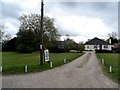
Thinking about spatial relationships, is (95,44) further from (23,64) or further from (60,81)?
(60,81)

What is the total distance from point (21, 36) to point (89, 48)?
2626 inches

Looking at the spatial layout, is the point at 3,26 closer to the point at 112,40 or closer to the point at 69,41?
the point at 69,41

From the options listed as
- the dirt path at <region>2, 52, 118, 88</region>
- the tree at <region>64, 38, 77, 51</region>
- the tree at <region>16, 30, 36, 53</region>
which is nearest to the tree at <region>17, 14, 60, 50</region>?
the tree at <region>16, 30, 36, 53</region>

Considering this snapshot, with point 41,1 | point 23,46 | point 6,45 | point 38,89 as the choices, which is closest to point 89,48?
point 6,45

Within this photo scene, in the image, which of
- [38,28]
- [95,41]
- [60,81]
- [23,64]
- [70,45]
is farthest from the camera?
[95,41]

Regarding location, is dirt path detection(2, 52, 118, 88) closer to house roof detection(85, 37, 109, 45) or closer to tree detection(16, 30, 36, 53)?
tree detection(16, 30, 36, 53)

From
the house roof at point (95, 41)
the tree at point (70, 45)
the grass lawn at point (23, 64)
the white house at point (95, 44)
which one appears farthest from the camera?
the house roof at point (95, 41)

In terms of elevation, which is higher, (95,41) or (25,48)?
(95,41)

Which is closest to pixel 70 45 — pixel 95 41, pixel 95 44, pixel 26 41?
pixel 26 41

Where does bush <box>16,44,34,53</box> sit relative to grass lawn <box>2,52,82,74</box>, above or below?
above

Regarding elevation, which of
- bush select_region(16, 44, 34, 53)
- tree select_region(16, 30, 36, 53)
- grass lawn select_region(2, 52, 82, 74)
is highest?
tree select_region(16, 30, 36, 53)

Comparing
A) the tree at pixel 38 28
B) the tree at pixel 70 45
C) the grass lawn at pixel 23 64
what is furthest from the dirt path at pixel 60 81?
the tree at pixel 70 45

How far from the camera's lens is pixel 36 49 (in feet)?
294

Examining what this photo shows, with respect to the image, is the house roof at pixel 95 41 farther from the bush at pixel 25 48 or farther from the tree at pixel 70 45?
the bush at pixel 25 48
